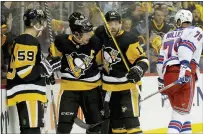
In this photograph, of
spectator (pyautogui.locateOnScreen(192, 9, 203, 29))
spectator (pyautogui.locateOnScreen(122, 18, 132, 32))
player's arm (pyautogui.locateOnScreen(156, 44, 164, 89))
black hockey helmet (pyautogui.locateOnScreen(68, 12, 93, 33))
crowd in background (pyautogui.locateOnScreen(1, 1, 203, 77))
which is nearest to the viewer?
black hockey helmet (pyautogui.locateOnScreen(68, 12, 93, 33))

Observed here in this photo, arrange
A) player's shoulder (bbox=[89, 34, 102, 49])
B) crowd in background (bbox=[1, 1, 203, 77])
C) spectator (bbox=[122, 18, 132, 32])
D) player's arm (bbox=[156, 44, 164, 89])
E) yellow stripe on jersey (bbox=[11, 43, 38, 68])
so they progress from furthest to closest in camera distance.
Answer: spectator (bbox=[122, 18, 132, 32])
crowd in background (bbox=[1, 1, 203, 77])
player's arm (bbox=[156, 44, 164, 89])
player's shoulder (bbox=[89, 34, 102, 49])
yellow stripe on jersey (bbox=[11, 43, 38, 68])

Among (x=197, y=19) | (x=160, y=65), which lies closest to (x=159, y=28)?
(x=197, y=19)

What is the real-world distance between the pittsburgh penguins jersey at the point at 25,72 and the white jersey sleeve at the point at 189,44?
100 cm

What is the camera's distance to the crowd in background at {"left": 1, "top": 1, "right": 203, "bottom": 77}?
185 inches

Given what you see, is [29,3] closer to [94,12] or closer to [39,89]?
[94,12]

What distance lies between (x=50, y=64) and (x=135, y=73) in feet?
1.93

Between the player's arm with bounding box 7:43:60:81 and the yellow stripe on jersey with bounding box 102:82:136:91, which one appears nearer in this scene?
the player's arm with bounding box 7:43:60:81

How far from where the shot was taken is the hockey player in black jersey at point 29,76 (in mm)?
3898

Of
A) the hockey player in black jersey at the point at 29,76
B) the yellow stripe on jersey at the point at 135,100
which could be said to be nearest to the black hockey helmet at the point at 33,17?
the hockey player in black jersey at the point at 29,76

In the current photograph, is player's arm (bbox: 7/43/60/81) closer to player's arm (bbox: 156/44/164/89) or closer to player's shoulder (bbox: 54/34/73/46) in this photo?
player's shoulder (bbox: 54/34/73/46)

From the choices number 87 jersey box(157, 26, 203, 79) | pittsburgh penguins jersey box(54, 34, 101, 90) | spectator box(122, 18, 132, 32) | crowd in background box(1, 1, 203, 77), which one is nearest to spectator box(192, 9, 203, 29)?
crowd in background box(1, 1, 203, 77)

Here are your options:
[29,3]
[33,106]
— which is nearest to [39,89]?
[33,106]

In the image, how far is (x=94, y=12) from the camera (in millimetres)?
5379

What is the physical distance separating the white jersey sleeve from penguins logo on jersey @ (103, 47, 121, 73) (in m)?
0.45
